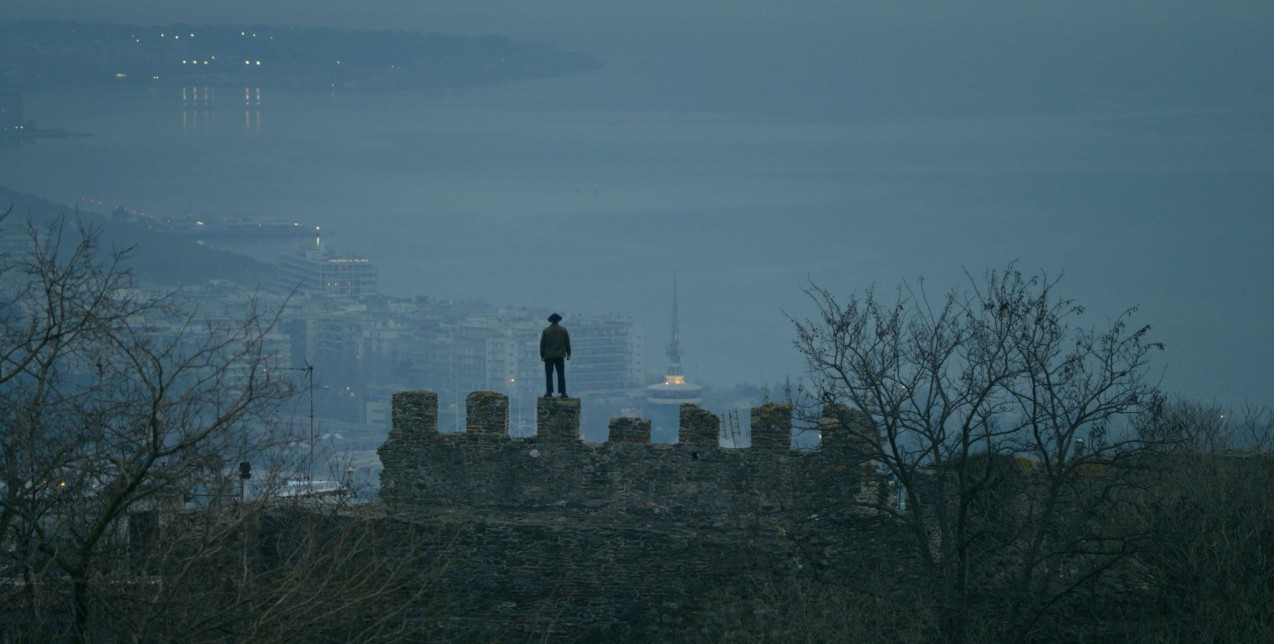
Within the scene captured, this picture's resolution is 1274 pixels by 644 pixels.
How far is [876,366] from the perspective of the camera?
20.2 metres

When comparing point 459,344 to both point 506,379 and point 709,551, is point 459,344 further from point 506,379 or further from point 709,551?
point 709,551

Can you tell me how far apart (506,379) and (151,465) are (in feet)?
564

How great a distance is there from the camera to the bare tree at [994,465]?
18219 mm

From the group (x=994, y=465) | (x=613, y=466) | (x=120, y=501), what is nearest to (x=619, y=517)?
(x=613, y=466)

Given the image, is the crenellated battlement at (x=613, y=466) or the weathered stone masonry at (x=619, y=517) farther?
the crenellated battlement at (x=613, y=466)

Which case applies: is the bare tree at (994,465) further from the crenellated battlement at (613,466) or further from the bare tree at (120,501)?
the bare tree at (120,501)

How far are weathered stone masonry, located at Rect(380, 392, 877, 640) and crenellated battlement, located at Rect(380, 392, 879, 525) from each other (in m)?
0.02

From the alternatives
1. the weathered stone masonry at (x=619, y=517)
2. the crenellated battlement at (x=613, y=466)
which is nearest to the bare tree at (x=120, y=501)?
the weathered stone masonry at (x=619, y=517)

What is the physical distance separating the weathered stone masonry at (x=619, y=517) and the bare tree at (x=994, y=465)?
0.72 m

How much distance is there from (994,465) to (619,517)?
4.16 metres

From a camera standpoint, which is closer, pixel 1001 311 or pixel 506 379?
pixel 1001 311

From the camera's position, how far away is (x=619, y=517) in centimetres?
2050

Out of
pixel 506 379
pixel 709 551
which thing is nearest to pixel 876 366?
pixel 709 551

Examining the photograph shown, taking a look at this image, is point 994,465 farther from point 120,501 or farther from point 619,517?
point 120,501
